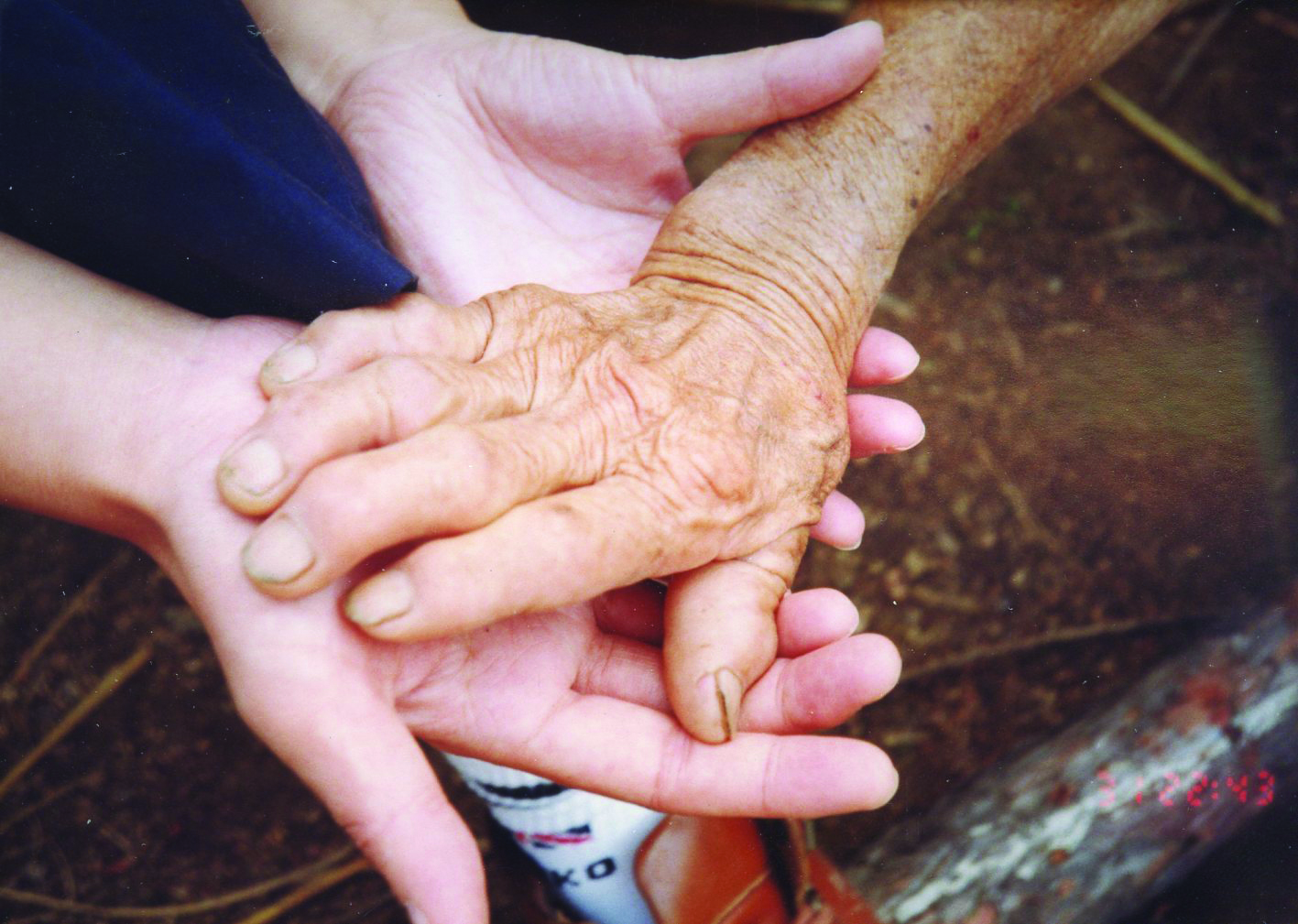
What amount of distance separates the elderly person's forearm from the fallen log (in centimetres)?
100

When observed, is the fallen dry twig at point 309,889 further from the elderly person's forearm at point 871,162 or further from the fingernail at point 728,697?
the elderly person's forearm at point 871,162

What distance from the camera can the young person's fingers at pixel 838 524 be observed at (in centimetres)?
150

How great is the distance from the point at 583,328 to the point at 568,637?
421mm

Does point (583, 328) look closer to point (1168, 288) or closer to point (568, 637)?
point (568, 637)

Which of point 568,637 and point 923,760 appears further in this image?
point 923,760

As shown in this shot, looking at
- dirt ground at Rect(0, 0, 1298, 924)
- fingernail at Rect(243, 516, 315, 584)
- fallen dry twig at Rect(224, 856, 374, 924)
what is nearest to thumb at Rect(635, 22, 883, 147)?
fingernail at Rect(243, 516, 315, 584)

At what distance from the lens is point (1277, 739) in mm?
1861

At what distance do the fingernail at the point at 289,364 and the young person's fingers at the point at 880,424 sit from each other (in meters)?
0.82

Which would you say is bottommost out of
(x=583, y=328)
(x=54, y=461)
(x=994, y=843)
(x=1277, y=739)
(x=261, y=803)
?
(x=261, y=803)

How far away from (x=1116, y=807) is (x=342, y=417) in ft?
5.39

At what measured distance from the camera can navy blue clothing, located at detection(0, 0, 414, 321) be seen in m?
1.11

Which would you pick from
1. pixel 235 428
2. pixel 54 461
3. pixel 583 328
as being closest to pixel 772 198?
pixel 583 328
